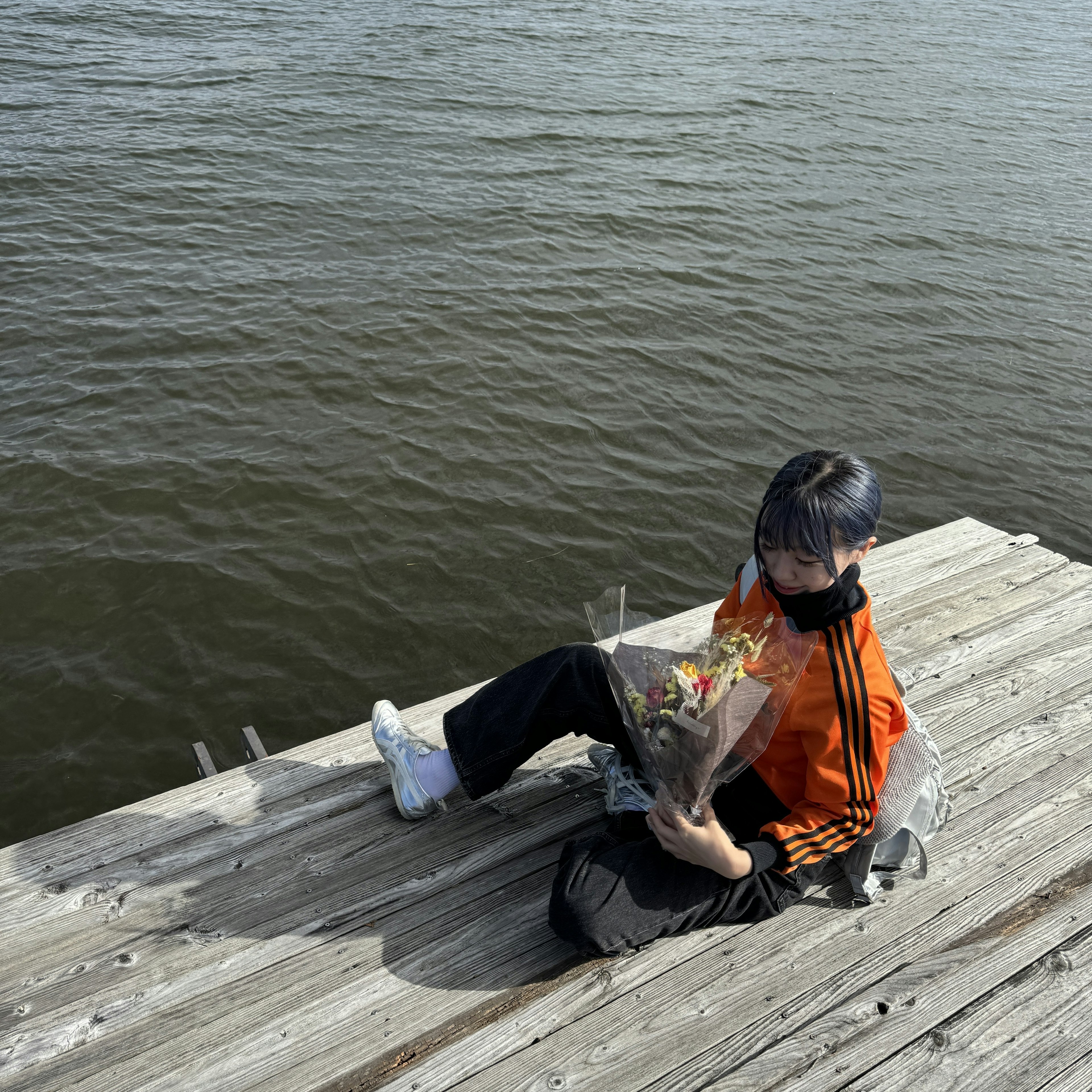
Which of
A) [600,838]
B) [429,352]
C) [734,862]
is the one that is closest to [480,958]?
[600,838]

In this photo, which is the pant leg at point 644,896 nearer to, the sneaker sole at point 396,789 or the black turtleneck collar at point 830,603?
the sneaker sole at point 396,789

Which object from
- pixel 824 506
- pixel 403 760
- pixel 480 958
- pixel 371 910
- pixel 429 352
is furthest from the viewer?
pixel 429 352

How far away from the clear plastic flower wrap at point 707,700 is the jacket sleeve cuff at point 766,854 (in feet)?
0.59

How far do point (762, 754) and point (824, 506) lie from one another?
73 cm

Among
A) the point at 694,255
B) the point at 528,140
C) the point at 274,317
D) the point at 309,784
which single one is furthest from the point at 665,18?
the point at 309,784

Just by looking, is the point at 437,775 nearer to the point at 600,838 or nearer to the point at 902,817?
the point at 600,838

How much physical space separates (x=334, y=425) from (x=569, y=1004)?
514cm

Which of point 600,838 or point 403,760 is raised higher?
point 600,838

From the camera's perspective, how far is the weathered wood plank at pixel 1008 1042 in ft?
7.79

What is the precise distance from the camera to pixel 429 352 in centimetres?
779

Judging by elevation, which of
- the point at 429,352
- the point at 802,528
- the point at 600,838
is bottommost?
the point at 429,352

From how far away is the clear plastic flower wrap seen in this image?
7.65ft

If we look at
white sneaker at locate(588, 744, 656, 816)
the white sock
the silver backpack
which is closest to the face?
the silver backpack

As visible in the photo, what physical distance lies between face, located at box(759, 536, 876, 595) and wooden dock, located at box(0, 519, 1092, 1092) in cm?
44
